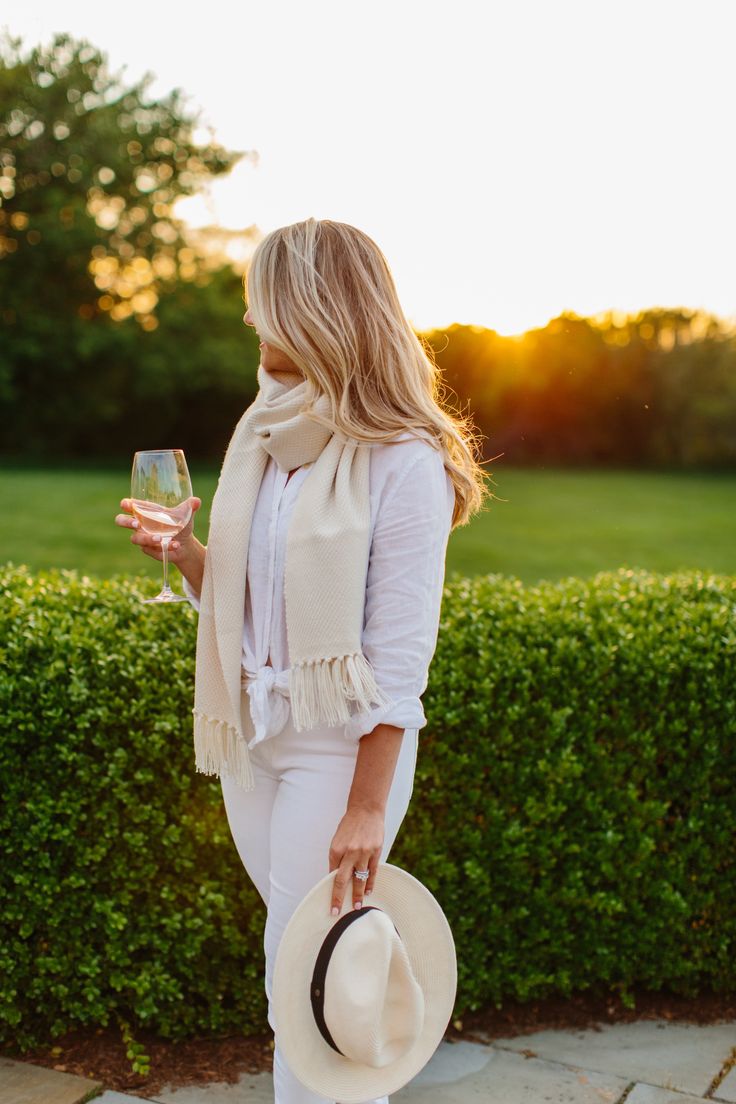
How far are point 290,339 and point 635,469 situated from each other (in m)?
36.3

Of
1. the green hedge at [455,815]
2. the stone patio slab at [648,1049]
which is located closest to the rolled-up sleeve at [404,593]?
the green hedge at [455,815]

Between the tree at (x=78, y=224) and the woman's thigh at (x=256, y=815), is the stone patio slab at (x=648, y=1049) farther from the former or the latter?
the tree at (x=78, y=224)

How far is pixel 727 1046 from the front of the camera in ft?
11.1

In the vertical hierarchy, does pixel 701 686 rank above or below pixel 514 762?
above

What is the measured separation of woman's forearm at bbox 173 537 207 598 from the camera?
94.8 inches

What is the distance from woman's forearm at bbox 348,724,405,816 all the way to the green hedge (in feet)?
3.88

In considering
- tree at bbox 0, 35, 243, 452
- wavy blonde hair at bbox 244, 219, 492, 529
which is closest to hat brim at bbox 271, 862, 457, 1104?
wavy blonde hair at bbox 244, 219, 492, 529

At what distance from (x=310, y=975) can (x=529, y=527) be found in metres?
21.7

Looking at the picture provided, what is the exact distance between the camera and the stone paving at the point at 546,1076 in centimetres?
300

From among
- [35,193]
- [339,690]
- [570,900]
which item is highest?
[35,193]

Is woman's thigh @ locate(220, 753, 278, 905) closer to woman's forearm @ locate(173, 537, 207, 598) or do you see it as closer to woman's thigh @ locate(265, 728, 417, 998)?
woman's thigh @ locate(265, 728, 417, 998)

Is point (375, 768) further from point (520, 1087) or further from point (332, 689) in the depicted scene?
point (520, 1087)

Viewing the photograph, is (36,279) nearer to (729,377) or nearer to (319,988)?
(729,377)

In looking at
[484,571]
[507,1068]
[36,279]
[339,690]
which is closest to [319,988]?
[339,690]
